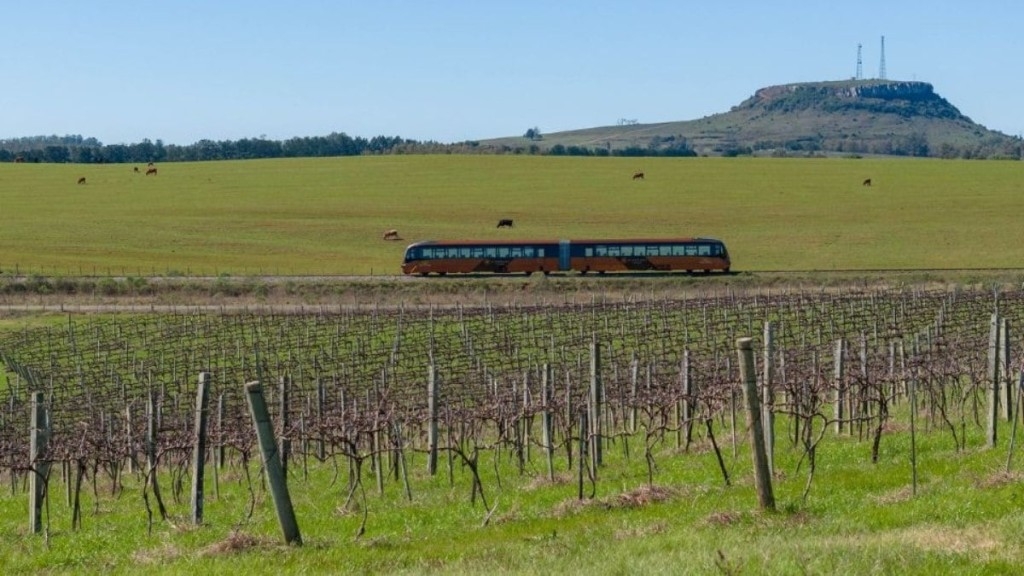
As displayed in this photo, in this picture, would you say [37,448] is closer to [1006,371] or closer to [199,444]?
[199,444]

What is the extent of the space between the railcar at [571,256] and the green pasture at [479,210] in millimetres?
3451

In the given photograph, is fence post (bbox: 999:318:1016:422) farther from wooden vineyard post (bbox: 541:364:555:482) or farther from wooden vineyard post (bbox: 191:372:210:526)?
wooden vineyard post (bbox: 191:372:210:526)

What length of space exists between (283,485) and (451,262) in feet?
203

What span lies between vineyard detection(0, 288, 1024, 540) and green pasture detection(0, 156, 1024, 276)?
22481 mm

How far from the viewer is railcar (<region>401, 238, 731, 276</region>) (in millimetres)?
72312

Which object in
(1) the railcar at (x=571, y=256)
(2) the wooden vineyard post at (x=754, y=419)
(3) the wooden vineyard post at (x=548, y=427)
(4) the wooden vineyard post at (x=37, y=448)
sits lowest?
(1) the railcar at (x=571, y=256)

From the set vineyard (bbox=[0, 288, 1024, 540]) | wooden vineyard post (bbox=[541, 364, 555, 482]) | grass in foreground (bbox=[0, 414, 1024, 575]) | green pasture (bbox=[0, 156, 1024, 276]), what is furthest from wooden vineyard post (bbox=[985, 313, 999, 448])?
green pasture (bbox=[0, 156, 1024, 276])

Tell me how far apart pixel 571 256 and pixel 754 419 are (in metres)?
60.7

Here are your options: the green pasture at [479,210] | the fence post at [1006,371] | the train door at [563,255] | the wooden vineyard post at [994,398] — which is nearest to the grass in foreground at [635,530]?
the wooden vineyard post at [994,398]

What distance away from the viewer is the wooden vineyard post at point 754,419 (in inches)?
470

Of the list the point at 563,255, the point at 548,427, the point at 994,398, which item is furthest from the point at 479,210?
the point at 994,398

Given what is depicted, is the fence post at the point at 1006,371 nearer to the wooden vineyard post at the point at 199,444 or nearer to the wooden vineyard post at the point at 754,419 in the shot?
the wooden vineyard post at the point at 754,419

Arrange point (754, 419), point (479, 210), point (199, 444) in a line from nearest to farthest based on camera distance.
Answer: point (754, 419) → point (199, 444) → point (479, 210)

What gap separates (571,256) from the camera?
72.6 meters
